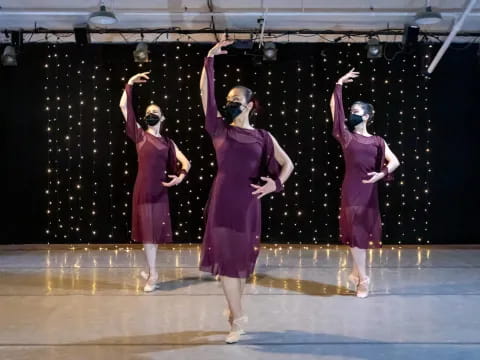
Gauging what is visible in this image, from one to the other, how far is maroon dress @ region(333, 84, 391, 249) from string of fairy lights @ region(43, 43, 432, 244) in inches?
103

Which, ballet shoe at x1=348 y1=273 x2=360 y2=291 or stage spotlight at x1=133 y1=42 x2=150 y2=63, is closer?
ballet shoe at x1=348 y1=273 x2=360 y2=291

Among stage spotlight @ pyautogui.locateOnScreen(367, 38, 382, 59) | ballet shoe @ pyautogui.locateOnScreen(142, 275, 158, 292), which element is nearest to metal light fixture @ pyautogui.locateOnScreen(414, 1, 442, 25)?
stage spotlight @ pyautogui.locateOnScreen(367, 38, 382, 59)

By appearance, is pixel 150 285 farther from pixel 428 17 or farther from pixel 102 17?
pixel 428 17

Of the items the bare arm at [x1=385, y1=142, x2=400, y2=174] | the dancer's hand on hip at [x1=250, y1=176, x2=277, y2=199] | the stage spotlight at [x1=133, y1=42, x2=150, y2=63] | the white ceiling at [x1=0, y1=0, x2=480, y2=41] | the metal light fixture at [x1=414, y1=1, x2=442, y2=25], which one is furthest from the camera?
the stage spotlight at [x1=133, y1=42, x2=150, y2=63]

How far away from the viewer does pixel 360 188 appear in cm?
453

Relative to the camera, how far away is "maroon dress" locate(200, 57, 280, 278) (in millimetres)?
3244

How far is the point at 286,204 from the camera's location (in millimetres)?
7211

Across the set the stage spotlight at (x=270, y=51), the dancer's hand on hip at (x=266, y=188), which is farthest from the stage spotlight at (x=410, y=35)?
the dancer's hand on hip at (x=266, y=188)

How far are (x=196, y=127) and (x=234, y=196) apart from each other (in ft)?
13.2

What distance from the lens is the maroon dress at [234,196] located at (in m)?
3.24

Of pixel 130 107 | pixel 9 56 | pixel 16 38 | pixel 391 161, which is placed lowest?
pixel 391 161

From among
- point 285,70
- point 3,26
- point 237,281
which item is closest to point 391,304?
point 237,281

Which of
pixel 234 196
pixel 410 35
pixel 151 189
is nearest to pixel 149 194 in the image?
pixel 151 189

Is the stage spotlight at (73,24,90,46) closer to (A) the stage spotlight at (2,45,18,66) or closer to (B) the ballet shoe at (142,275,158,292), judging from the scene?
(A) the stage spotlight at (2,45,18,66)
